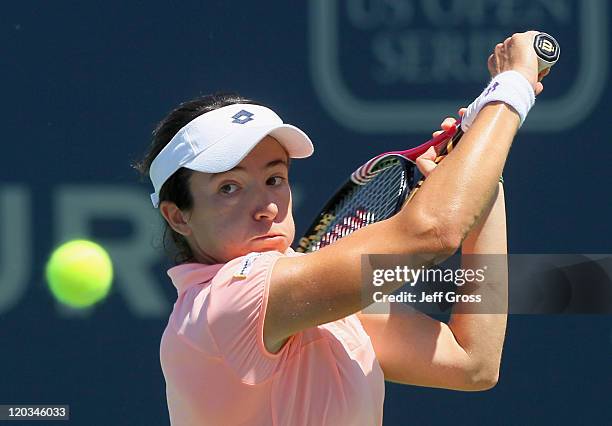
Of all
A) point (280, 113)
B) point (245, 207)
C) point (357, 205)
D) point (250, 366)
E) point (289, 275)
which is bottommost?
point (250, 366)

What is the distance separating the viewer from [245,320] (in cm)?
189

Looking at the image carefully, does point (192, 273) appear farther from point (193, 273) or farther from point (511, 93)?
point (511, 93)

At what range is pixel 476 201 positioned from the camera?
1.78 m

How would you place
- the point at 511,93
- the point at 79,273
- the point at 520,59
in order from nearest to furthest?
the point at 511,93
the point at 520,59
the point at 79,273

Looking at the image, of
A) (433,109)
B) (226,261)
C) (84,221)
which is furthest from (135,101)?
(226,261)

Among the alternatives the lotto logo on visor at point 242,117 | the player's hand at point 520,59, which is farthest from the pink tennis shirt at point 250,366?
the player's hand at point 520,59

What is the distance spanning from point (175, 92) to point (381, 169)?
133 cm

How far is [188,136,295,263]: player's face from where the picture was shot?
2.03 meters

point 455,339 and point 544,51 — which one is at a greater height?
point 544,51

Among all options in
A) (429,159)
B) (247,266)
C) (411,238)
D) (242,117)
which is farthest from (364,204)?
(411,238)

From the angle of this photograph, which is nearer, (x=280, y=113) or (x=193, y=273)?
(x=193, y=273)

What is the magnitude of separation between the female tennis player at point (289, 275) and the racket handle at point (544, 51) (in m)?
0.01

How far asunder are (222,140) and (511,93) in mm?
470

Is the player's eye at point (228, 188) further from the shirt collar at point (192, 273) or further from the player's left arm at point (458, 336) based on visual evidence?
the player's left arm at point (458, 336)
